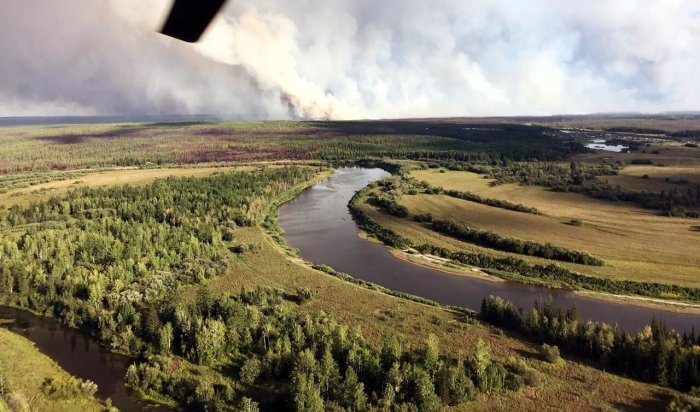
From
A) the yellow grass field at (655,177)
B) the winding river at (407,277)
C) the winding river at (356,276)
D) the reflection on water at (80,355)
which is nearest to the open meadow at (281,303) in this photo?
the reflection on water at (80,355)

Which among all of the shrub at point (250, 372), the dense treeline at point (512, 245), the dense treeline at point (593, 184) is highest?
the dense treeline at point (593, 184)

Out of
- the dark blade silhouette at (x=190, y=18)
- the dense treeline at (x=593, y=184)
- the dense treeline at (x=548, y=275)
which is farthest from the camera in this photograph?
the dense treeline at (x=593, y=184)

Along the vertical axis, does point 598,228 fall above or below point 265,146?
below

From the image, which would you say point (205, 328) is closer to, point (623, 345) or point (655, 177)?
point (623, 345)

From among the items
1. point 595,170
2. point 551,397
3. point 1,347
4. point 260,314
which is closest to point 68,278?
point 1,347

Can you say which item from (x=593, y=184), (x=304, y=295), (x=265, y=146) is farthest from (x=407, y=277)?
(x=265, y=146)

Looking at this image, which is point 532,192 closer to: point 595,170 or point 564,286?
point 595,170

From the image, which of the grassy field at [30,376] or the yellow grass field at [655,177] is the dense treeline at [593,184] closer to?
the yellow grass field at [655,177]
